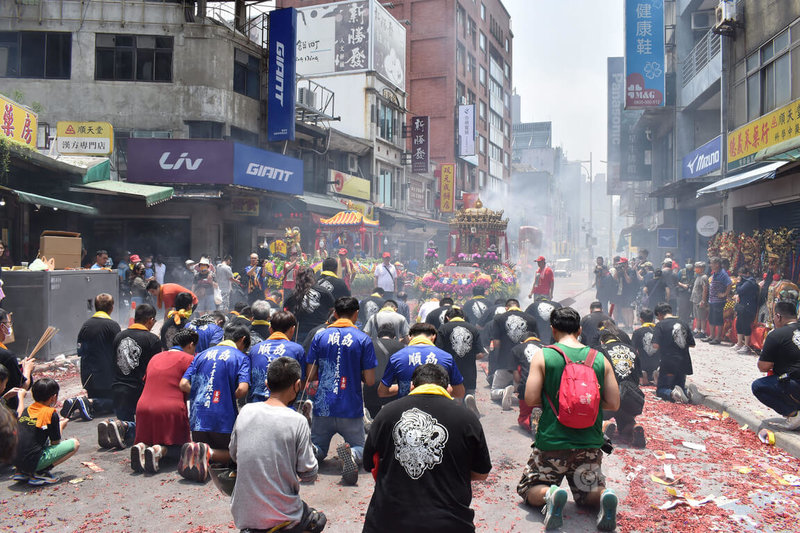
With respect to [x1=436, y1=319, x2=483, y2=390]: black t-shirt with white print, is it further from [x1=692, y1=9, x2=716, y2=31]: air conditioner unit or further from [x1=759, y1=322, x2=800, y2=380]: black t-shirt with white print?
[x1=692, y1=9, x2=716, y2=31]: air conditioner unit

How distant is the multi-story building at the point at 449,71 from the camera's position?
4981 cm

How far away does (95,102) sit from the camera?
22.3 metres

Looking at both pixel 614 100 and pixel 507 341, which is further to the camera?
pixel 614 100

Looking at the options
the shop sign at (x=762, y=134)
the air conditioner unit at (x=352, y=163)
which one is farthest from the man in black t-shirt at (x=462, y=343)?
the air conditioner unit at (x=352, y=163)

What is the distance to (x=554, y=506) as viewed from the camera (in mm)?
4574

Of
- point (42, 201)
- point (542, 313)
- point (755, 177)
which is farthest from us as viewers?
point (42, 201)

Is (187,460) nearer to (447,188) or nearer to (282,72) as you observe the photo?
(282,72)

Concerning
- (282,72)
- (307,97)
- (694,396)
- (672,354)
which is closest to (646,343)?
(672,354)

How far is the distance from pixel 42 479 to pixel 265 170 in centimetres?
1766

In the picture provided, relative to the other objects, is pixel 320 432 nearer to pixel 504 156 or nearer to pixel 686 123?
pixel 686 123

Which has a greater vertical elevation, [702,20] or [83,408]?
[702,20]

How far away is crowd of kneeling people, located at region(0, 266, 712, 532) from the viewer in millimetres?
3305

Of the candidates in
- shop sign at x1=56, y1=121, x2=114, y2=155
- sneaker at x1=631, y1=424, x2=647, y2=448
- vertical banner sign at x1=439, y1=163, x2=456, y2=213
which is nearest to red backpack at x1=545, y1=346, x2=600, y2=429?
sneaker at x1=631, y1=424, x2=647, y2=448

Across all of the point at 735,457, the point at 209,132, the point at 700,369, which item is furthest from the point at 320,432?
the point at 209,132
